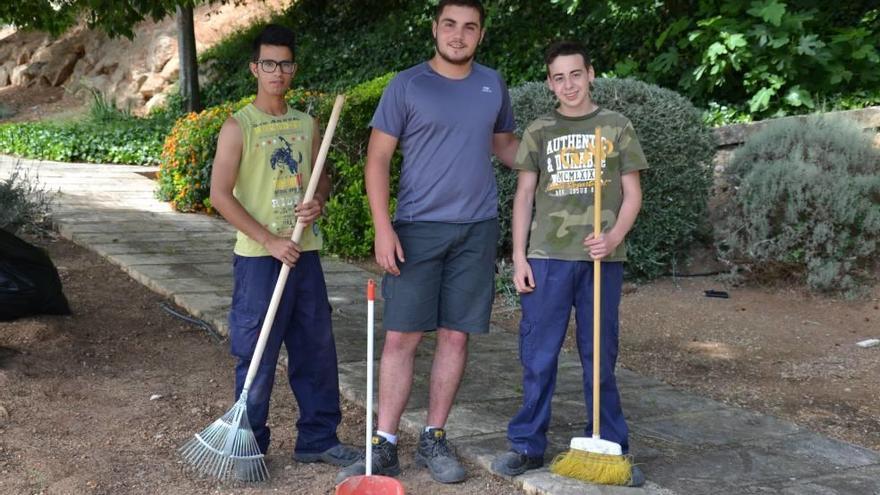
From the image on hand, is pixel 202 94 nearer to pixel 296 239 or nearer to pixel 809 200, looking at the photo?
pixel 809 200

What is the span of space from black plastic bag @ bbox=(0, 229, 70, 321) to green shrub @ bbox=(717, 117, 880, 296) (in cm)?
438

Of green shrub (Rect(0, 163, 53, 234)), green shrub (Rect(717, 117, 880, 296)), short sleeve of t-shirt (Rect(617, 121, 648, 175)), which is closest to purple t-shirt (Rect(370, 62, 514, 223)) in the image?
short sleeve of t-shirt (Rect(617, 121, 648, 175))

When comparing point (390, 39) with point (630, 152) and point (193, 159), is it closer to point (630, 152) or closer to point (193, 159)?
point (193, 159)

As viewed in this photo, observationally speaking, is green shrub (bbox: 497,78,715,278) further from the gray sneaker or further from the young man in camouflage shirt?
the gray sneaker

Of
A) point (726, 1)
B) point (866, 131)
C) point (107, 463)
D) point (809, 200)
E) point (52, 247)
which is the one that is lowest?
point (107, 463)

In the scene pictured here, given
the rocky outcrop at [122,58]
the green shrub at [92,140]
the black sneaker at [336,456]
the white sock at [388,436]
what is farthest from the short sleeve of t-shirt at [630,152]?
the rocky outcrop at [122,58]

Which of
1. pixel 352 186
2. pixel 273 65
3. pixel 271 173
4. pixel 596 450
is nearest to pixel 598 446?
pixel 596 450

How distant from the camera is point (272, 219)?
391 cm

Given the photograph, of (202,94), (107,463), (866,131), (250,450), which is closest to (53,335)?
(107,463)

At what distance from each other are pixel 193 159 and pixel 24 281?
511 centimetres

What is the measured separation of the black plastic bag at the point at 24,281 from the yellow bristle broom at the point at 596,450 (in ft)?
10.5

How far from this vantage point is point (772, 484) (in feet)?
12.5

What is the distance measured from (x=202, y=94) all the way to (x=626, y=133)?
15.3 meters

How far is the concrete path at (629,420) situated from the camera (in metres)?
3.86
